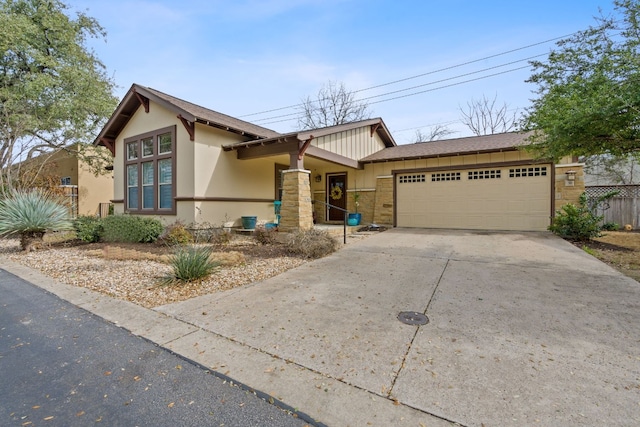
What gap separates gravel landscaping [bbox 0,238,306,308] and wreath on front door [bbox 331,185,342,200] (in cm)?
623

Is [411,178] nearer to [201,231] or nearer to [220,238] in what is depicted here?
[220,238]

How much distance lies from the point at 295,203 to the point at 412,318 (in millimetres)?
5530

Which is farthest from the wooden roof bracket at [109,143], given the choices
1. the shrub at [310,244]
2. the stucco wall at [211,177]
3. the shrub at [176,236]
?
the shrub at [310,244]

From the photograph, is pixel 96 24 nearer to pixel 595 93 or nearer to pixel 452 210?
pixel 452 210

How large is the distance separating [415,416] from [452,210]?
10.6 meters

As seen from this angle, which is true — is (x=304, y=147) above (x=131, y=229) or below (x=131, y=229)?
above

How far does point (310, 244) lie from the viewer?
22.4 ft

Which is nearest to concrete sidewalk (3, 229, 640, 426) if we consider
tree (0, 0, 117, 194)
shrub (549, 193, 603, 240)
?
shrub (549, 193, 603, 240)

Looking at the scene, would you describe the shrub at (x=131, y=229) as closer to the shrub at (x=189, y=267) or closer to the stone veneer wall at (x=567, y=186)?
the shrub at (x=189, y=267)

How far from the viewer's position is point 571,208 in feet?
28.8

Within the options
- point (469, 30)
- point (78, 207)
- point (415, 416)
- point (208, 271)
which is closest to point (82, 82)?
point (78, 207)

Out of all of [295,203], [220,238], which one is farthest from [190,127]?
[295,203]

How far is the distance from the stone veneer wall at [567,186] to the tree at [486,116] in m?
17.6

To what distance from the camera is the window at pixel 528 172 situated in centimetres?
1011
